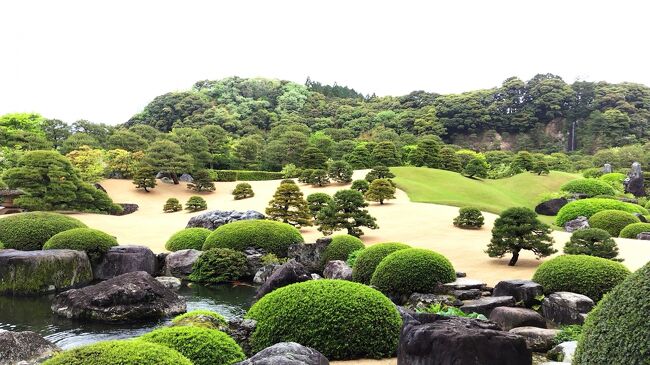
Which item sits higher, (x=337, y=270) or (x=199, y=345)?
(x=199, y=345)

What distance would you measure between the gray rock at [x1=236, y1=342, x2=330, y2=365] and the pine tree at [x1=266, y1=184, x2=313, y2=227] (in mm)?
17184

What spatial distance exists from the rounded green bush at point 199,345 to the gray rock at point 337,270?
25.7ft

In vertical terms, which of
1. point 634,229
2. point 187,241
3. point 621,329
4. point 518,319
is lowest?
Answer: point 187,241

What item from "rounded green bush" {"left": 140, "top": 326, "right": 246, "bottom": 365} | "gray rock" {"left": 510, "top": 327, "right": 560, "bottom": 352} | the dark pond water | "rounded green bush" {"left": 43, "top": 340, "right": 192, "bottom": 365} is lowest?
the dark pond water

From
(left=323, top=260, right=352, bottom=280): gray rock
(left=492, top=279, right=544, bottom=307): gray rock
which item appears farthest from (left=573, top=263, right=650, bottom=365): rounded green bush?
(left=323, top=260, right=352, bottom=280): gray rock

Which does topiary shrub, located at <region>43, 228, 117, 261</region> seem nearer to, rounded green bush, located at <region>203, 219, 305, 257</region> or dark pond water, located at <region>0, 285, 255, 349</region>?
dark pond water, located at <region>0, 285, 255, 349</region>

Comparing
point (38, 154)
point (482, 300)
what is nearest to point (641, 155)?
point (482, 300)

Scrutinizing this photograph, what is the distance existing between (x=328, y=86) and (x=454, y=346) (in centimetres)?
8936

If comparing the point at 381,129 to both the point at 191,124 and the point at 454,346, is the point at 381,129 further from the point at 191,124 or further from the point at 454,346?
the point at 454,346

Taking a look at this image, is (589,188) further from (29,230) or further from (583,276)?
(29,230)

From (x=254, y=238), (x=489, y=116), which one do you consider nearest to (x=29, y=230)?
(x=254, y=238)

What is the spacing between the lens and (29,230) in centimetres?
1725

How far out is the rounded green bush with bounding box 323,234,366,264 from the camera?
51.1ft

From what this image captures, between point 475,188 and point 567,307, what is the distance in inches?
1010
